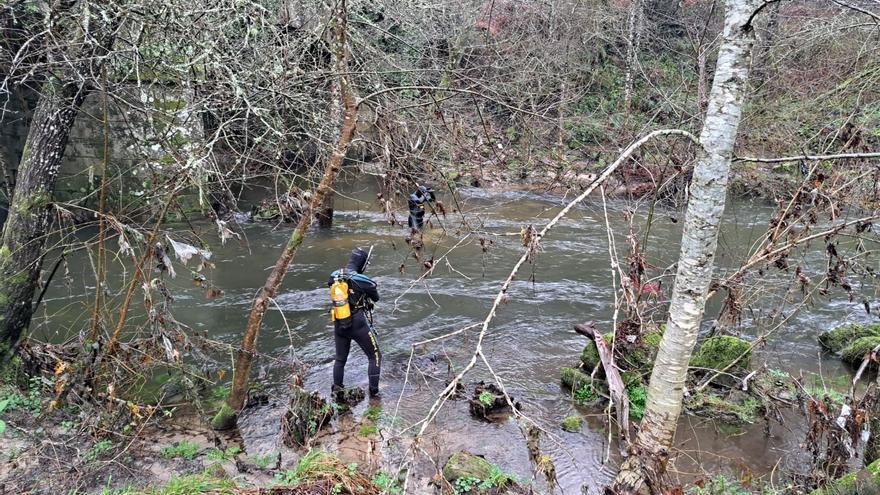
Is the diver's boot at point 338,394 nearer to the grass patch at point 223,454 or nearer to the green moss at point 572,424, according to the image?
the grass patch at point 223,454

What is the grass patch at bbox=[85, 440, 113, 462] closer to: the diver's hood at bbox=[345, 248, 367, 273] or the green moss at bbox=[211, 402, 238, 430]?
the green moss at bbox=[211, 402, 238, 430]

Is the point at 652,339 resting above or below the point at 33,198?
below

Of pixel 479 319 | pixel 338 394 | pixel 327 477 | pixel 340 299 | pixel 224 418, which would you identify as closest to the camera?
pixel 327 477

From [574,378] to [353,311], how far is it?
294cm

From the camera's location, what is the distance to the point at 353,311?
6.93 metres

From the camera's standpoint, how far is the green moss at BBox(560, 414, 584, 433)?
658cm

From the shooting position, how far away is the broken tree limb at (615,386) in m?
4.82

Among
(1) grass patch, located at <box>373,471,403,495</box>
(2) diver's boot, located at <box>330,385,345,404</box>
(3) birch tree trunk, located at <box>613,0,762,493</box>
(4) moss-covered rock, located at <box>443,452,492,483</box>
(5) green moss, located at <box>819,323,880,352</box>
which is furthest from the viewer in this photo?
(5) green moss, located at <box>819,323,880,352</box>

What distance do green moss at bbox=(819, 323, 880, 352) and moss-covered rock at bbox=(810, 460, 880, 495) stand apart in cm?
512

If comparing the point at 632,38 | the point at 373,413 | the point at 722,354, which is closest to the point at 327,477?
the point at 373,413

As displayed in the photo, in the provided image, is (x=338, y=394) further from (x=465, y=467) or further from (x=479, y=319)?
(x=479, y=319)

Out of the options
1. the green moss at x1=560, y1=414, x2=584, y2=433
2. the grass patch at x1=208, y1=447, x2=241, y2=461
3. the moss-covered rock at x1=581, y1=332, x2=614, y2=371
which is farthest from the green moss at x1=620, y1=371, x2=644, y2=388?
the grass patch at x1=208, y1=447, x2=241, y2=461

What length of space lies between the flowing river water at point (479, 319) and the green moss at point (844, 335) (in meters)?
0.27

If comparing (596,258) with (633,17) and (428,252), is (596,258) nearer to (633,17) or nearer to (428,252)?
(428,252)
